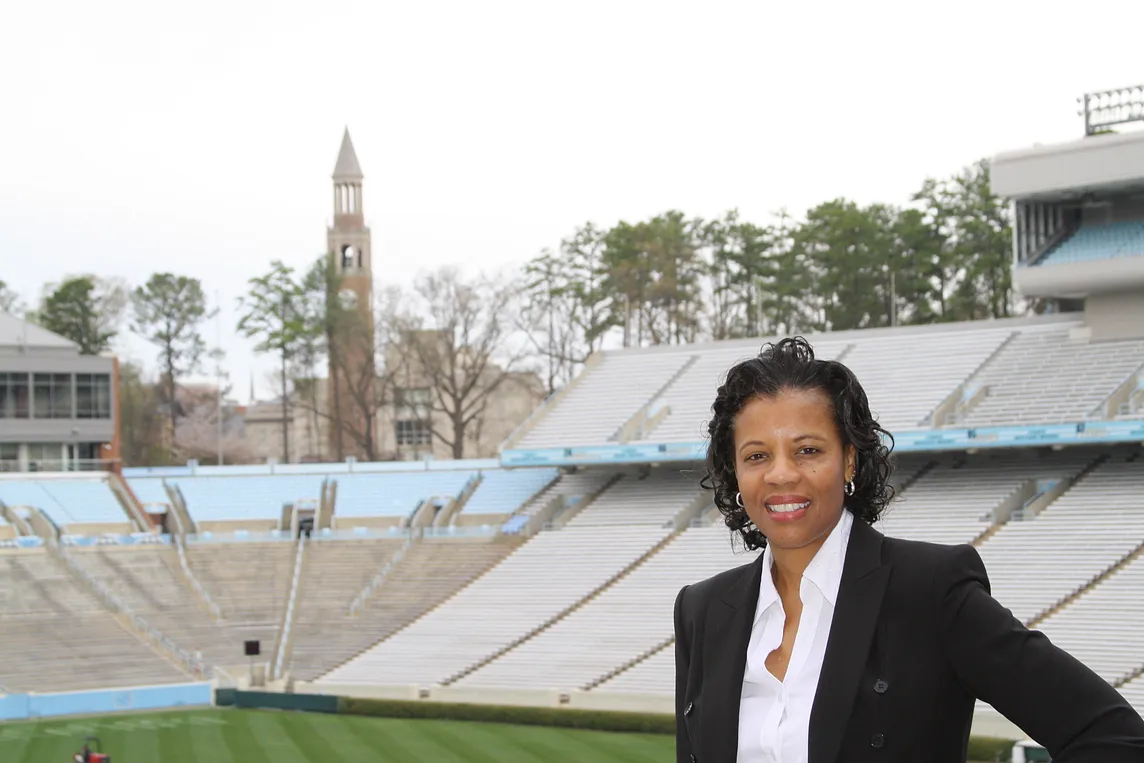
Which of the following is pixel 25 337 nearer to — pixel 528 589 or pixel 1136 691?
pixel 528 589

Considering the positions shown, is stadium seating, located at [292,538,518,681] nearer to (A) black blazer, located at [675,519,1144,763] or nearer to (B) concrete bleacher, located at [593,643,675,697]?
(B) concrete bleacher, located at [593,643,675,697]

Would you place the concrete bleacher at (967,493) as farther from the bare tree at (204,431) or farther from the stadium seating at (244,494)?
the bare tree at (204,431)

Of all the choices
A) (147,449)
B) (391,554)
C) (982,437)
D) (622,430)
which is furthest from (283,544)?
(147,449)

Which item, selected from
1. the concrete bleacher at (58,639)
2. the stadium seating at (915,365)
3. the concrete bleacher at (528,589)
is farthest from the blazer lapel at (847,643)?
the concrete bleacher at (58,639)

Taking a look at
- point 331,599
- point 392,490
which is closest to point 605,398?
point 392,490

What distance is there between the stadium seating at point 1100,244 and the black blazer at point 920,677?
37.0 meters

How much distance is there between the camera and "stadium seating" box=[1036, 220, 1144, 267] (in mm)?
38125

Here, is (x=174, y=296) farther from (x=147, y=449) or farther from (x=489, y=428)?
(x=489, y=428)

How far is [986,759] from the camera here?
1018 inches

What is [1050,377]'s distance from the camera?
37469 millimetres

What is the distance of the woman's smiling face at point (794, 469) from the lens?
107 inches

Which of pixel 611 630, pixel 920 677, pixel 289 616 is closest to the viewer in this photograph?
pixel 920 677

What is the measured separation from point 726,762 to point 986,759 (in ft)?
81.1

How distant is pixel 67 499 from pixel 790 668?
44608mm
